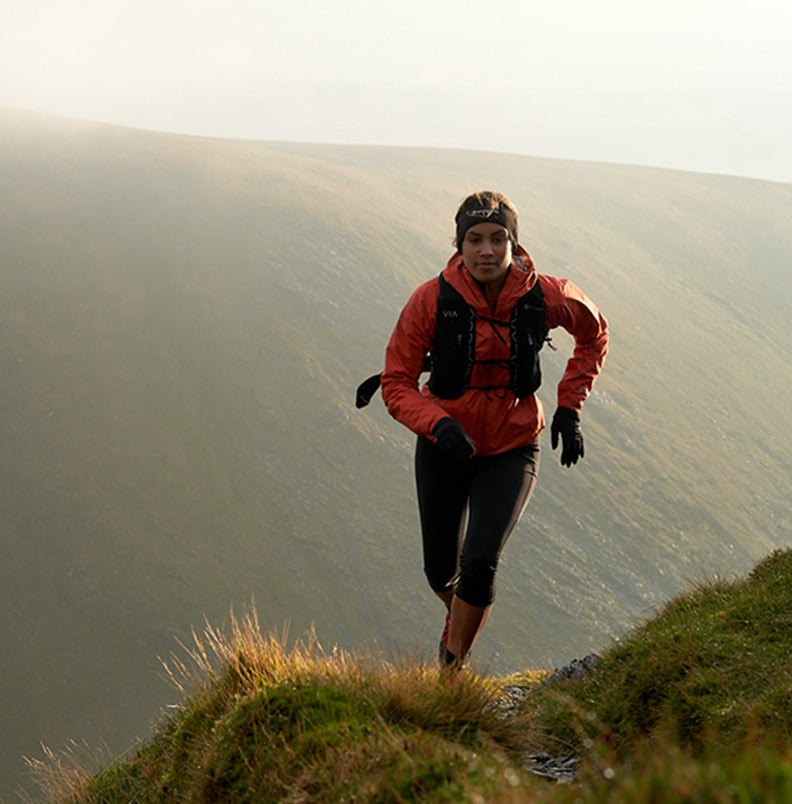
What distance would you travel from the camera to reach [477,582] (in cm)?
393

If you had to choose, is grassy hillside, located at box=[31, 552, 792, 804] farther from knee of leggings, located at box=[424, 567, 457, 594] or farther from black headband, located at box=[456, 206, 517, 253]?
black headband, located at box=[456, 206, 517, 253]

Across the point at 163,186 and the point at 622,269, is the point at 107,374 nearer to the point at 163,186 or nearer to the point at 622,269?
the point at 163,186

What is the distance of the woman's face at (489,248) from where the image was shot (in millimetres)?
4117

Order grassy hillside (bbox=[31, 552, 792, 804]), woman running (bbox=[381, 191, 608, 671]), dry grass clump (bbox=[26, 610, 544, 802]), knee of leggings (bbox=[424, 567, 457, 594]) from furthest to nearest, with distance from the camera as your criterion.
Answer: knee of leggings (bbox=[424, 567, 457, 594])
woman running (bbox=[381, 191, 608, 671])
dry grass clump (bbox=[26, 610, 544, 802])
grassy hillside (bbox=[31, 552, 792, 804])

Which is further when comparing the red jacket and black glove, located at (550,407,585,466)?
black glove, located at (550,407,585,466)

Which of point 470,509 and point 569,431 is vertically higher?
point 569,431

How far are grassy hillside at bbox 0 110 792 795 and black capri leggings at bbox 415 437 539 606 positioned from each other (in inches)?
652

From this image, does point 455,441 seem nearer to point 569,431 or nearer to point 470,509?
point 470,509

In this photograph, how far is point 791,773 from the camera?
1.31 meters

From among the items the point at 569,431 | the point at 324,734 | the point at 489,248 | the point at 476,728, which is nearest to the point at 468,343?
the point at 489,248

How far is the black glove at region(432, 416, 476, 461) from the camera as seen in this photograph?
379 cm

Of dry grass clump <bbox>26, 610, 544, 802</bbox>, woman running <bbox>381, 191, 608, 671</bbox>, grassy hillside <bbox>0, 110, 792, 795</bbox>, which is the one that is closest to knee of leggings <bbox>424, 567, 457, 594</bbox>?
woman running <bbox>381, 191, 608, 671</bbox>

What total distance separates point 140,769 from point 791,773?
3860mm

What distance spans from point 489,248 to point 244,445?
31.0 metres
